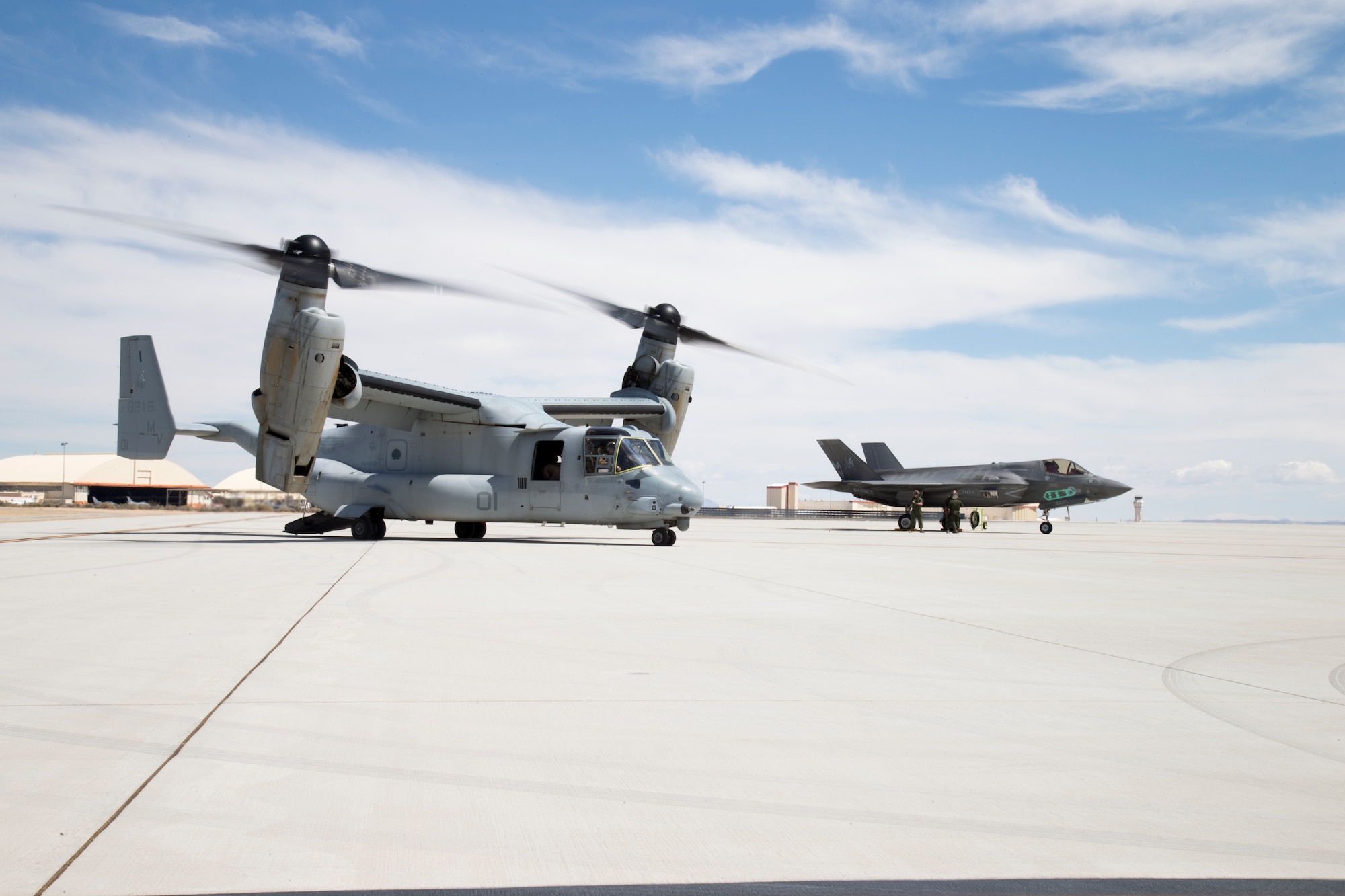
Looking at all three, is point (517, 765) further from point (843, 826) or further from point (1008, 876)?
point (1008, 876)

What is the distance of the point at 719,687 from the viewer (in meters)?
5.00

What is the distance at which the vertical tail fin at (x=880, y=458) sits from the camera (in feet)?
172

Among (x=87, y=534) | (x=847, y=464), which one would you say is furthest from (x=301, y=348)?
(x=847, y=464)

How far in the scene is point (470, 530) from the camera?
22.9 metres

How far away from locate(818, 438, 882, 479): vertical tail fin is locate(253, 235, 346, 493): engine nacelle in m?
38.1

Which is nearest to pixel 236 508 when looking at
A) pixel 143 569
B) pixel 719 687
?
pixel 143 569

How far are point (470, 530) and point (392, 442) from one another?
280cm

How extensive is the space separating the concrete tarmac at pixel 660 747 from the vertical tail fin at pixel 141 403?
1441 cm

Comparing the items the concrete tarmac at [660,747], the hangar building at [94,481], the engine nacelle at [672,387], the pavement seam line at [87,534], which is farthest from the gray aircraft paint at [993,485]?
the hangar building at [94,481]

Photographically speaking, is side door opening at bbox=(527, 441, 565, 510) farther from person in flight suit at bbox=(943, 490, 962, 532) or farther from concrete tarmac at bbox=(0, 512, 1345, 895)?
person in flight suit at bbox=(943, 490, 962, 532)

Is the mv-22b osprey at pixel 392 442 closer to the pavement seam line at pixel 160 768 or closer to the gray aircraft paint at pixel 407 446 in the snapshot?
the gray aircraft paint at pixel 407 446

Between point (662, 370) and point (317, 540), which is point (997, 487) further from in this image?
point (317, 540)

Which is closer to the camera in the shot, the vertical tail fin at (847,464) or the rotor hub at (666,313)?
the rotor hub at (666,313)

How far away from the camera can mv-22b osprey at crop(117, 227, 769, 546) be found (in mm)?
17297
